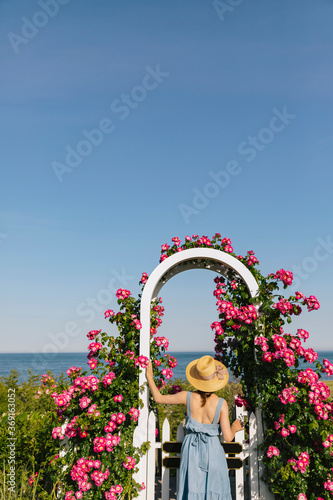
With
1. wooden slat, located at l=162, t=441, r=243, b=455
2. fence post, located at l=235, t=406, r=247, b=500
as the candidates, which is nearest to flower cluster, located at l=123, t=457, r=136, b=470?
wooden slat, located at l=162, t=441, r=243, b=455

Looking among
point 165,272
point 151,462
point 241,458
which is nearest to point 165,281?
point 165,272

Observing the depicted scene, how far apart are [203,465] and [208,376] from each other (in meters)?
0.78

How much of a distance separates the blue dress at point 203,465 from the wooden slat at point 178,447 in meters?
0.33

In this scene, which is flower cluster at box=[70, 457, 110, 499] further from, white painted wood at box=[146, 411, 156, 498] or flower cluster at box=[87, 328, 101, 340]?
flower cluster at box=[87, 328, 101, 340]

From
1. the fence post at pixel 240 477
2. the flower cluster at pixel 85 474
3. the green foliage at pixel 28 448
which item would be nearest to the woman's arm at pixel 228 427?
the fence post at pixel 240 477

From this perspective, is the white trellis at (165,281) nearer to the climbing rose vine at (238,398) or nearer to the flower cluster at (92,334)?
the climbing rose vine at (238,398)

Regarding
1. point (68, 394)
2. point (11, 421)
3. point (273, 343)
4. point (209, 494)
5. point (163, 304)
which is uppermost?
point (163, 304)

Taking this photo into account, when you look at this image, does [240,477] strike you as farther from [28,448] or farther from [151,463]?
[28,448]

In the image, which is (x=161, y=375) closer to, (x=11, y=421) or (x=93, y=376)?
(x=93, y=376)

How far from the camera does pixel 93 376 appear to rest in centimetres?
369

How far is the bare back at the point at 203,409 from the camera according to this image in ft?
11.0

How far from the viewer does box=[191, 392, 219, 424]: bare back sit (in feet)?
11.0

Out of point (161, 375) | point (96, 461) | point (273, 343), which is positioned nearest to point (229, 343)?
point (273, 343)

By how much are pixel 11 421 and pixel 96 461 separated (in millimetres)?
Answer: 1084
